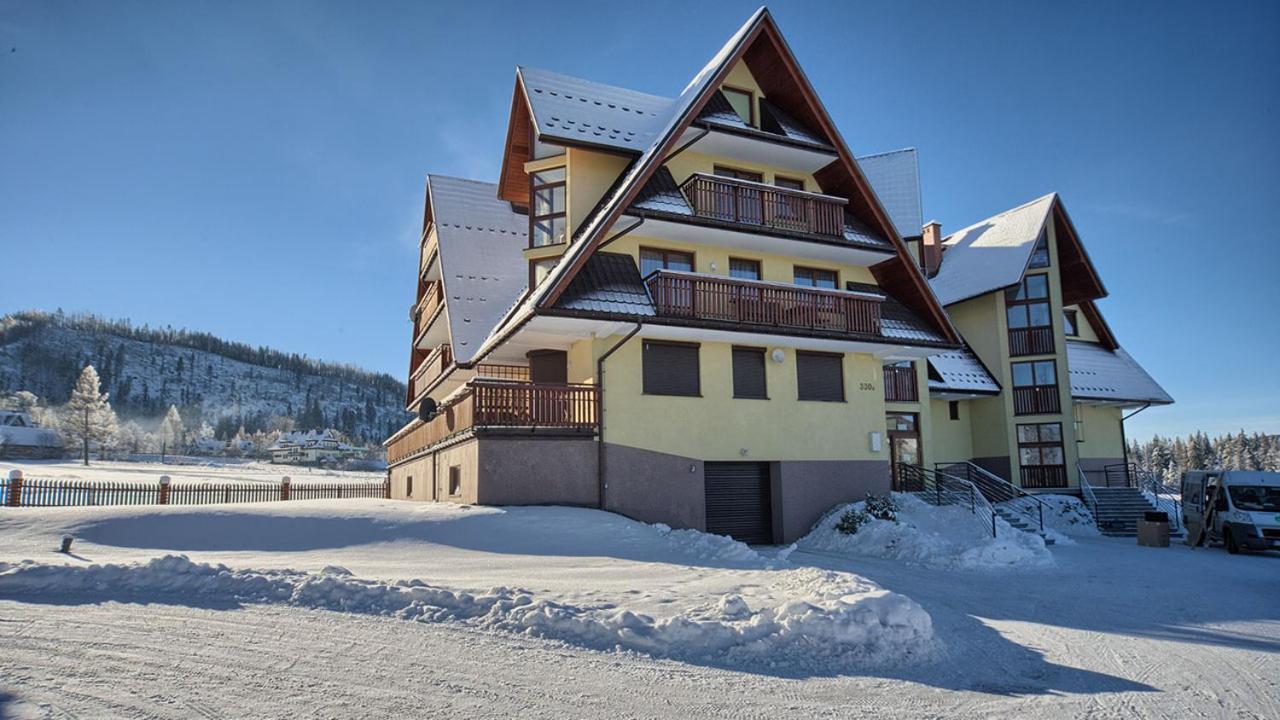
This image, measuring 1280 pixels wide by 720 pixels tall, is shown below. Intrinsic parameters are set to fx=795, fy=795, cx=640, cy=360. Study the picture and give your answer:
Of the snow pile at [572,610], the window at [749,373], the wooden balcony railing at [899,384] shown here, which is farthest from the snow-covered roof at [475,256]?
the snow pile at [572,610]

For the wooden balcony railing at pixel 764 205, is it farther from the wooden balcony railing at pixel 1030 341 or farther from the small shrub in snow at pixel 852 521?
the wooden balcony railing at pixel 1030 341

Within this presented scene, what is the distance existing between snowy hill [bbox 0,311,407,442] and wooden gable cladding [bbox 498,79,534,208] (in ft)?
505

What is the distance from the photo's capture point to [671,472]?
63.0ft

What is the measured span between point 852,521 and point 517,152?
14.5m

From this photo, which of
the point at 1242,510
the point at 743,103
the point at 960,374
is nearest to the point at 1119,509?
the point at 960,374

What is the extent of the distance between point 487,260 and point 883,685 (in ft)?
73.7

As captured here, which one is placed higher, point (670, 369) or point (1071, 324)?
point (1071, 324)

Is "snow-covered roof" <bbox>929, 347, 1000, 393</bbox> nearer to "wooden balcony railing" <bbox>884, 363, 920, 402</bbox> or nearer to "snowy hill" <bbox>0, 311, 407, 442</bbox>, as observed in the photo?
"wooden balcony railing" <bbox>884, 363, 920, 402</bbox>

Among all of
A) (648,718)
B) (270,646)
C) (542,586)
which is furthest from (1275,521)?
(270,646)

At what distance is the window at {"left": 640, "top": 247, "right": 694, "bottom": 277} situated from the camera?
66.8ft

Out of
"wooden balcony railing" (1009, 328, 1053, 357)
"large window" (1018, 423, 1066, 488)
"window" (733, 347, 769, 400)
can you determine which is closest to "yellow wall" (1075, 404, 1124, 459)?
"large window" (1018, 423, 1066, 488)

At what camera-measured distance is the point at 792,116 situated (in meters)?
22.6

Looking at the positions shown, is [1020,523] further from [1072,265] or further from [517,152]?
[517,152]

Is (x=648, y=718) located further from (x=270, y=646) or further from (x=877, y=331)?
(x=877, y=331)
